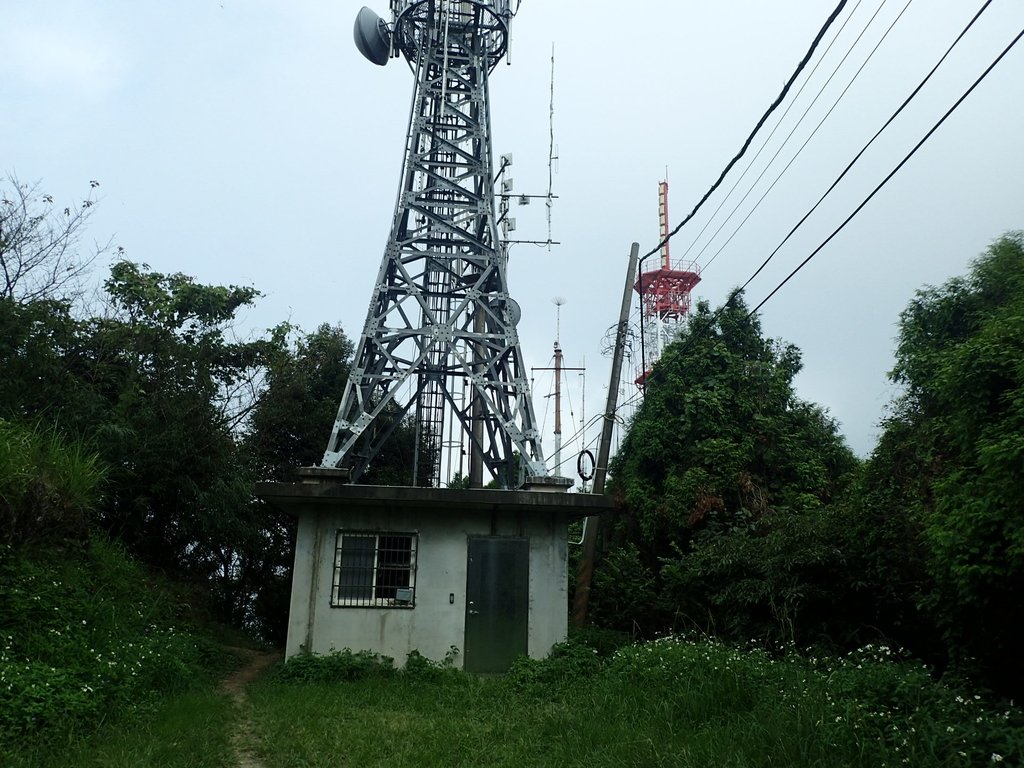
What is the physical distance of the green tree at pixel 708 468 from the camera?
13086 mm

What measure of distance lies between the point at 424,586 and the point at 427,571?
21 centimetres

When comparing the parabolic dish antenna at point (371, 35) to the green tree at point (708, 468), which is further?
the parabolic dish antenna at point (371, 35)

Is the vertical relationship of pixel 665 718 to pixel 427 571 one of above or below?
below

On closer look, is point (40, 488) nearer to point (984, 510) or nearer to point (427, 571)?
point (427, 571)

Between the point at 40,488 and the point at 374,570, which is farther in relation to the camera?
the point at 374,570

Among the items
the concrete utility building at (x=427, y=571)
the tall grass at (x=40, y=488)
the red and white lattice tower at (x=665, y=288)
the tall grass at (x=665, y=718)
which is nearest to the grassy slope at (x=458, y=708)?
the tall grass at (x=665, y=718)

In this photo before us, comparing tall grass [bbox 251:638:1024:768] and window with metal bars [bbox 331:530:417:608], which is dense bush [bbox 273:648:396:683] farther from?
window with metal bars [bbox 331:530:417:608]

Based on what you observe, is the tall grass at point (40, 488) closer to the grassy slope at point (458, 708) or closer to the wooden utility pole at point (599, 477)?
the grassy slope at point (458, 708)

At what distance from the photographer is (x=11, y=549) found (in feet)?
27.8

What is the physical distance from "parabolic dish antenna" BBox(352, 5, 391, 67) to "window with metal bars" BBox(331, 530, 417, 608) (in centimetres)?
943

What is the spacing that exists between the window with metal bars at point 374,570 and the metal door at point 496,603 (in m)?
0.86

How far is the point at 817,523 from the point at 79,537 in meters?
9.87

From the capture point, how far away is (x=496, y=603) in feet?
35.9

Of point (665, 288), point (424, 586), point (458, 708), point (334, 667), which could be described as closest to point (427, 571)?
point (424, 586)
